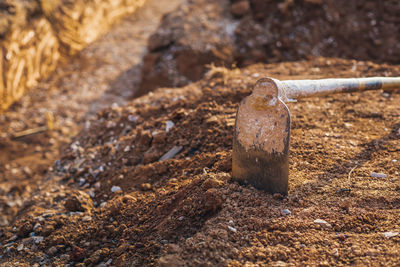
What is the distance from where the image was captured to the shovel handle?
2230 mm

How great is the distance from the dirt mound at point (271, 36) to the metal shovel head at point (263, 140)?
3.82m

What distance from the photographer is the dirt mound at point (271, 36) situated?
596cm

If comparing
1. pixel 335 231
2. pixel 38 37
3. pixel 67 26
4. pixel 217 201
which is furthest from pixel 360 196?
pixel 67 26

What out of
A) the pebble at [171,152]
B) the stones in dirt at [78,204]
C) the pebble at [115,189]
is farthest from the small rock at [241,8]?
the stones in dirt at [78,204]

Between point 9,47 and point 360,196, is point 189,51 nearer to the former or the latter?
point 9,47

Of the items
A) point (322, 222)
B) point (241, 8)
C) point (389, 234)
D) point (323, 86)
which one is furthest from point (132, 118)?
point (241, 8)

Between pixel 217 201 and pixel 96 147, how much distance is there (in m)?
2.18

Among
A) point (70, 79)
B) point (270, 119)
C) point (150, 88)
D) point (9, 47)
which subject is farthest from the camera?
point (70, 79)

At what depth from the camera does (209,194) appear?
2213 millimetres

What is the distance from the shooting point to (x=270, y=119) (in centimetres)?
216

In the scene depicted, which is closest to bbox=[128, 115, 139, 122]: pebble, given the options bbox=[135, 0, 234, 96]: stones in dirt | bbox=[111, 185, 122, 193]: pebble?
bbox=[111, 185, 122, 193]: pebble

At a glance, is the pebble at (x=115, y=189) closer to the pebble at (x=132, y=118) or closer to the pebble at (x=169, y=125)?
the pebble at (x=169, y=125)

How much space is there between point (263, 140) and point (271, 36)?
4561 millimetres

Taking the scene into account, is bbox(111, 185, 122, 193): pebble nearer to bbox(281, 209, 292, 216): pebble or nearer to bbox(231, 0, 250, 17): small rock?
bbox(281, 209, 292, 216): pebble
